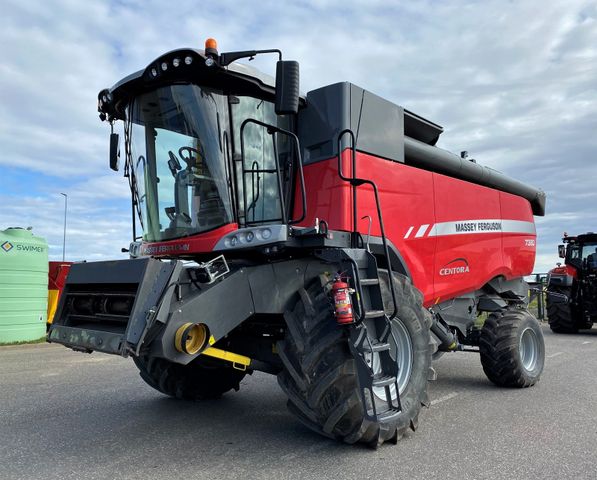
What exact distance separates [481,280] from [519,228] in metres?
1.41

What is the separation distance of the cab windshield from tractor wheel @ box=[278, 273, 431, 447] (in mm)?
1044

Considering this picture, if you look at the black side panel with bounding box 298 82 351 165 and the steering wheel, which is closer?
the steering wheel

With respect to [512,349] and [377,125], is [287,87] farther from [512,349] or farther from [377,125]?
[512,349]

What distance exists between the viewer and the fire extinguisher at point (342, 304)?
3.72m

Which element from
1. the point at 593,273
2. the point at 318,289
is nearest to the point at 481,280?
the point at 318,289

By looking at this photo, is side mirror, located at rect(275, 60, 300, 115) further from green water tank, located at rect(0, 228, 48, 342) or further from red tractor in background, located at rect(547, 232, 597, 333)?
red tractor in background, located at rect(547, 232, 597, 333)

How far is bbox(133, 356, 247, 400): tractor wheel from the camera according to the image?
5.18 m

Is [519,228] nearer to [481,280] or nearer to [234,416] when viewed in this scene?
[481,280]

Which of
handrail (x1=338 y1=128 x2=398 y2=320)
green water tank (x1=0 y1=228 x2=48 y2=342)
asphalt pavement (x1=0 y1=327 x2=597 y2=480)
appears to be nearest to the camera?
asphalt pavement (x1=0 y1=327 x2=597 y2=480)

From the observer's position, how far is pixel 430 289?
5.70m

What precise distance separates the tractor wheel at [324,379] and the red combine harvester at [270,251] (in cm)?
1

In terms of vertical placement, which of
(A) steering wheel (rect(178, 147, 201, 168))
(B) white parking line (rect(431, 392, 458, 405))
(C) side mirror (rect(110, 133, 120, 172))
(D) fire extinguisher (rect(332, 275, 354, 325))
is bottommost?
(B) white parking line (rect(431, 392, 458, 405))

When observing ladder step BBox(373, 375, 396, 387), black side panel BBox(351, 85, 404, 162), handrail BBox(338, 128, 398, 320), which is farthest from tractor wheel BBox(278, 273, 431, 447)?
black side panel BBox(351, 85, 404, 162)

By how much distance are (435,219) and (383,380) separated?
242 cm
